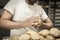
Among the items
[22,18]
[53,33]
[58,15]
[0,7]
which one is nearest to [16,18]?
[22,18]

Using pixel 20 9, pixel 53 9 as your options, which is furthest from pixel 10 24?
pixel 53 9

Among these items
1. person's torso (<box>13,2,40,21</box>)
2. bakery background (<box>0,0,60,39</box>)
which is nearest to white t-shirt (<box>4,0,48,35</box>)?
person's torso (<box>13,2,40,21</box>)

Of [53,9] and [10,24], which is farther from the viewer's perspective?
[53,9]

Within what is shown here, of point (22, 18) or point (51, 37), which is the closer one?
point (51, 37)

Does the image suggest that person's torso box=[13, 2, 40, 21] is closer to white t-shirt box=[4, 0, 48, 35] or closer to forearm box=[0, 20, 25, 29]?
white t-shirt box=[4, 0, 48, 35]

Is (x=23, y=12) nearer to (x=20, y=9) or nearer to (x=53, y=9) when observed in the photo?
(x=20, y=9)

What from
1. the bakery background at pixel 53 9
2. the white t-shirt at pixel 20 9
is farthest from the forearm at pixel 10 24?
the bakery background at pixel 53 9

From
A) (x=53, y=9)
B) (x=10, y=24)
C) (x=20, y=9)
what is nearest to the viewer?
(x=10, y=24)

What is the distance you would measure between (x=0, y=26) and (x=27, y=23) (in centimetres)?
15

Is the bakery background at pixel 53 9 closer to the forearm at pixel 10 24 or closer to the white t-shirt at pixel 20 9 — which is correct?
the white t-shirt at pixel 20 9

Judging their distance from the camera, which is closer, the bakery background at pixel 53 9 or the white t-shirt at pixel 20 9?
the white t-shirt at pixel 20 9

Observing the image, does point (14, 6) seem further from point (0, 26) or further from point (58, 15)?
point (58, 15)

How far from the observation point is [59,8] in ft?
5.65

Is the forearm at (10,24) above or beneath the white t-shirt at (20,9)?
beneath
